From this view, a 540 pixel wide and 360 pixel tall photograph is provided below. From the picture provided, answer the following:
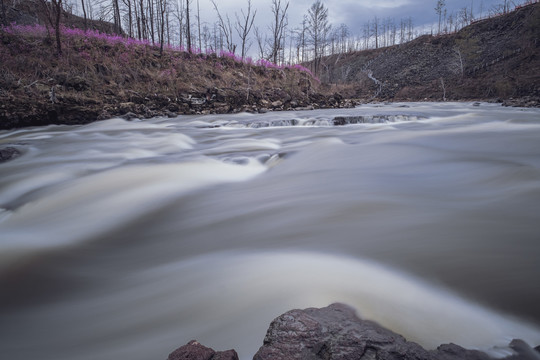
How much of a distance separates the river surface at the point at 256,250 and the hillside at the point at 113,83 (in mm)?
4698

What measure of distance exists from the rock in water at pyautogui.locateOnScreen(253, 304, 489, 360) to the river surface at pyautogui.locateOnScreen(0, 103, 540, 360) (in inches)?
6.0

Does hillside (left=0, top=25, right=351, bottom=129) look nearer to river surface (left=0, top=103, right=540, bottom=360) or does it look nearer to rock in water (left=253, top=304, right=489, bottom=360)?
river surface (left=0, top=103, right=540, bottom=360)

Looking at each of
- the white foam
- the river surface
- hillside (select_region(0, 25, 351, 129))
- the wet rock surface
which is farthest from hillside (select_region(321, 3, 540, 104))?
the wet rock surface

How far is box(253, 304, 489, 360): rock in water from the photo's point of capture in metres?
0.81

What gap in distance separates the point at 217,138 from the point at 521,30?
33.8 m

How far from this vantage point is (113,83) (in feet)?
35.7

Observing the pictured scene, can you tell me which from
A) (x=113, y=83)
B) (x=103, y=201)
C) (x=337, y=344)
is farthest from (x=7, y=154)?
(x=113, y=83)

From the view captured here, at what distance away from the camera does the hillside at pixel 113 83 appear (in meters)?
7.72

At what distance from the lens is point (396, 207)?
7.12 feet

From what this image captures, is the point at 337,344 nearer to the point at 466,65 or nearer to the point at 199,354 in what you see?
the point at 199,354

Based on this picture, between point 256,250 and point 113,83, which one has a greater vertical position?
point 113,83

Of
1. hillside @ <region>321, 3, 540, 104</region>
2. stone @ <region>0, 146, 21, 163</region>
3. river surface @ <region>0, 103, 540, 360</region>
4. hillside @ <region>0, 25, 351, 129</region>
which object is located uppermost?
hillside @ <region>321, 3, 540, 104</region>

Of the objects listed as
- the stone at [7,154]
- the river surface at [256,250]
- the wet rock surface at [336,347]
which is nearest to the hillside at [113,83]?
the stone at [7,154]

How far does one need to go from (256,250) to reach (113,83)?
11.6m
